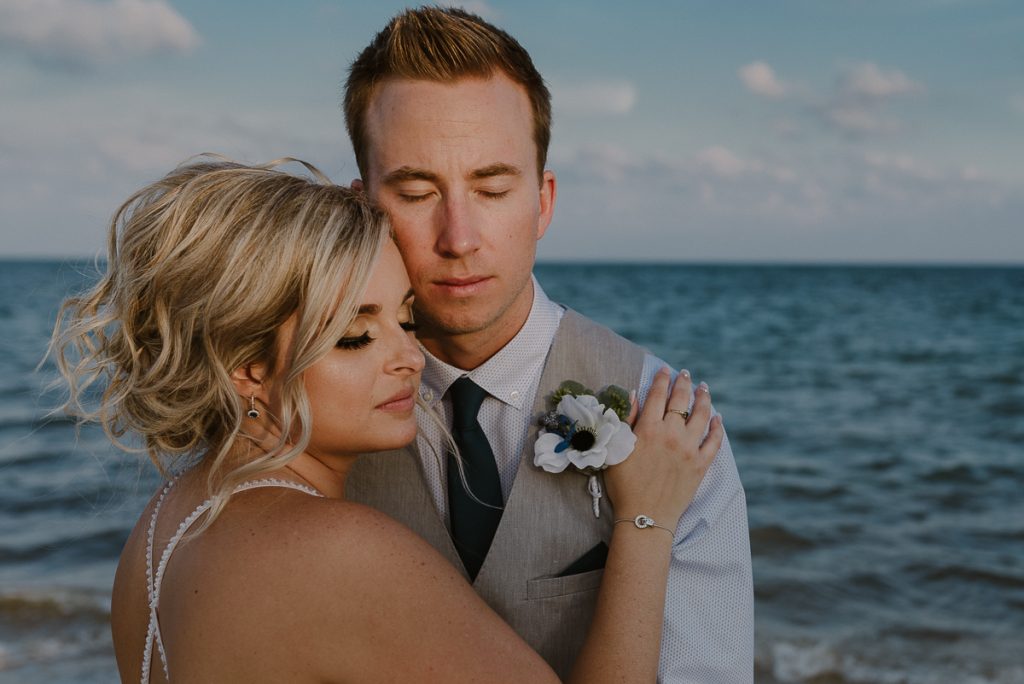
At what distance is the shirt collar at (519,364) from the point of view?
8.87ft

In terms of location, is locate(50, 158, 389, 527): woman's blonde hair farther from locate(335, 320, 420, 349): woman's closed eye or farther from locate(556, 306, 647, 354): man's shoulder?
locate(556, 306, 647, 354): man's shoulder

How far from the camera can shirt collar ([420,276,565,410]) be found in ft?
8.87

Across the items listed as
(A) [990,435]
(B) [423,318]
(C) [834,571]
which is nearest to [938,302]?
(A) [990,435]

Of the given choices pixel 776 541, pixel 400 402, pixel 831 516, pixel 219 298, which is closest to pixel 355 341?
pixel 400 402

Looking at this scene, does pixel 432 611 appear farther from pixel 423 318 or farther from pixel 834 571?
pixel 834 571

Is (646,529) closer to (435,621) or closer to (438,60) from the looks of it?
(435,621)

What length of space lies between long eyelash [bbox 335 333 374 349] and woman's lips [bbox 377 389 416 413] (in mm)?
154

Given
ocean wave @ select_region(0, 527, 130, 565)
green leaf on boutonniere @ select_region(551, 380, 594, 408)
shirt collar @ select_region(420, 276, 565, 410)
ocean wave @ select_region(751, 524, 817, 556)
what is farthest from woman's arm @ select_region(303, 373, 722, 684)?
ocean wave @ select_region(0, 527, 130, 565)

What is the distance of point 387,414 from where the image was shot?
91.4 inches

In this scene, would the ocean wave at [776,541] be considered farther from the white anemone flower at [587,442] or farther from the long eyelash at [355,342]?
the long eyelash at [355,342]

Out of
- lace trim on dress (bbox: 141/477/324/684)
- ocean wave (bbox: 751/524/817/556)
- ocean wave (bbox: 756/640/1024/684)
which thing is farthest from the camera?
ocean wave (bbox: 751/524/817/556)

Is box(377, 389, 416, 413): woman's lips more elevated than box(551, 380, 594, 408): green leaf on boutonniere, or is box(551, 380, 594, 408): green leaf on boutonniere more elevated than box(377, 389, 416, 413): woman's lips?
box(551, 380, 594, 408): green leaf on boutonniere

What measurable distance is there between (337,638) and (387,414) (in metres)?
0.61

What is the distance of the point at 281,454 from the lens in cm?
219
